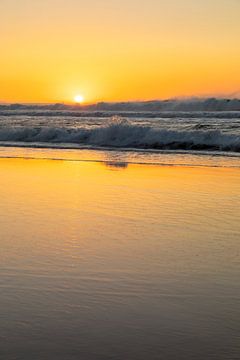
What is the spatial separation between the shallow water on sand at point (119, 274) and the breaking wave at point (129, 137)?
12.0m

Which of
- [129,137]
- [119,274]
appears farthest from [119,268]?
[129,137]

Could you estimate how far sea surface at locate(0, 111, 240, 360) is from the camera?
3295mm

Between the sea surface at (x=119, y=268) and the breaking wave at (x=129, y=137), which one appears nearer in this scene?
the sea surface at (x=119, y=268)

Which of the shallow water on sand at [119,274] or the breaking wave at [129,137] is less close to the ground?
the breaking wave at [129,137]

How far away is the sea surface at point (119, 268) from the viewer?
10.8ft

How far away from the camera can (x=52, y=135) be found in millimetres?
24938

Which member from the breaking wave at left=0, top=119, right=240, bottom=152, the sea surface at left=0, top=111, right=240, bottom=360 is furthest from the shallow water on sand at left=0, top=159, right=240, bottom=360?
the breaking wave at left=0, top=119, right=240, bottom=152

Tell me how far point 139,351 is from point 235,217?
13.3 ft

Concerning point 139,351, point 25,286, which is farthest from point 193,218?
point 139,351

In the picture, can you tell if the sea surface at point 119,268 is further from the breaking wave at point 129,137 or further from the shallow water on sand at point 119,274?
the breaking wave at point 129,137

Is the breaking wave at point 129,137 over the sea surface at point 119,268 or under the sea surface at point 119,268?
over

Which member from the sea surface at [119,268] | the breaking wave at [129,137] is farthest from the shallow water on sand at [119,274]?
the breaking wave at [129,137]

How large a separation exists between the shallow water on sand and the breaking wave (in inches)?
473

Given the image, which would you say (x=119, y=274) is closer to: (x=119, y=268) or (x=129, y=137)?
(x=119, y=268)
